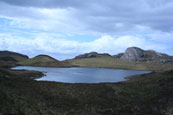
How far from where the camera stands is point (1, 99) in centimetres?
3061

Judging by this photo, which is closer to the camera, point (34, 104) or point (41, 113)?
point (41, 113)

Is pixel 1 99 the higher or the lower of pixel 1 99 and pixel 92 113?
the higher

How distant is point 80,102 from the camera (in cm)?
4172

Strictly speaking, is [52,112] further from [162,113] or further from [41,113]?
[162,113]

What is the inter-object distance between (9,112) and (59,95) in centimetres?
2059

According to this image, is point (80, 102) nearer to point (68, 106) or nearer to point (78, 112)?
point (68, 106)

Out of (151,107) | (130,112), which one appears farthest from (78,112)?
(151,107)

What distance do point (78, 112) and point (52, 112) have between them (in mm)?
4795

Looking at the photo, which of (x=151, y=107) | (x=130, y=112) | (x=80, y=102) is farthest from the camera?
(x=80, y=102)

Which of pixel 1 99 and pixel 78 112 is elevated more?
pixel 1 99

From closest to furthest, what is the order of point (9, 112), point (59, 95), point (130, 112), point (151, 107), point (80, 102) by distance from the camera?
point (9, 112), point (130, 112), point (151, 107), point (80, 102), point (59, 95)

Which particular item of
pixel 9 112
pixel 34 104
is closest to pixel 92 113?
pixel 34 104

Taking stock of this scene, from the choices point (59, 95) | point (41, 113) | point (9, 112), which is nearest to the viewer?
point (9, 112)

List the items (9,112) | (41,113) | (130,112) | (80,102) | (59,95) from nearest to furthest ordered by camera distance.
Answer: (9,112), (41,113), (130,112), (80,102), (59,95)
